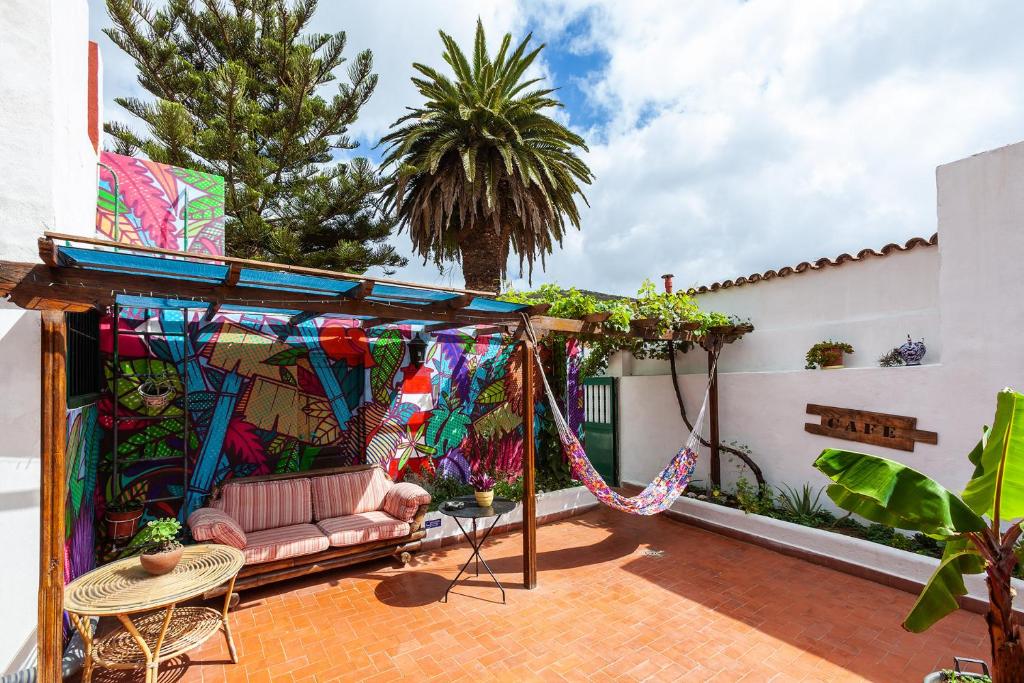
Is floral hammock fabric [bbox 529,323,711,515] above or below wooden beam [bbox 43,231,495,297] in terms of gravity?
below

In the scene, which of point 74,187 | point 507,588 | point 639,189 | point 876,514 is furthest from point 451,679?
point 639,189

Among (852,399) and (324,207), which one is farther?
(324,207)

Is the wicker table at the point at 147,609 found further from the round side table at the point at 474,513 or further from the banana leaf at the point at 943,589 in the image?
the banana leaf at the point at 943,589

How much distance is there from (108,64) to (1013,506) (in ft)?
46.7

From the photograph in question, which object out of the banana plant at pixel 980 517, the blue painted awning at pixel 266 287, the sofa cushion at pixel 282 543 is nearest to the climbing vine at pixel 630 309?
the blue painted awning at pixel 266 287

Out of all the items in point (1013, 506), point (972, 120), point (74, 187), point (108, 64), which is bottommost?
point (1013, 506)

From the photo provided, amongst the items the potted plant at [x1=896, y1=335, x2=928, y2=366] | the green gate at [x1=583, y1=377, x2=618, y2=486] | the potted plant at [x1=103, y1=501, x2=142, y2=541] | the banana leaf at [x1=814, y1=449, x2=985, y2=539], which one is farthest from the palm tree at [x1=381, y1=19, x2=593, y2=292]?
the banana leaf at [x1=814, y1=449, x2=985, y2=539]

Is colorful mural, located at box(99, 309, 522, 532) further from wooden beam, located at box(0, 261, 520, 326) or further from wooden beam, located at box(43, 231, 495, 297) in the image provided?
wooden beam, located at box(43, 231, 495, 297)

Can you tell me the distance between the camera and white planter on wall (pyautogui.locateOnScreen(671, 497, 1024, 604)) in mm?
3938

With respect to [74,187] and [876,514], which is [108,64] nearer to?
[74,187]

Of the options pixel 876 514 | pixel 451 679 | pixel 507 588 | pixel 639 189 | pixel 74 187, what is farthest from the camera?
pixel 639 189

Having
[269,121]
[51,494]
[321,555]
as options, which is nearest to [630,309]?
[321,555]

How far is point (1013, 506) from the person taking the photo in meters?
1.98

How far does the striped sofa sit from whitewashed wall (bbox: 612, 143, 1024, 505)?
404cm
